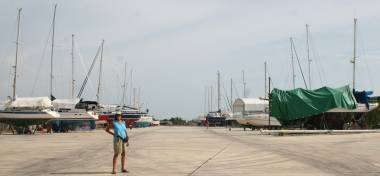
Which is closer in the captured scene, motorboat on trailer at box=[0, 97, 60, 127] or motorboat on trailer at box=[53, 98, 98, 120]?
motorboat on trailer at box=[0, 97, 60, 127]

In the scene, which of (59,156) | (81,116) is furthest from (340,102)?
(59,156)

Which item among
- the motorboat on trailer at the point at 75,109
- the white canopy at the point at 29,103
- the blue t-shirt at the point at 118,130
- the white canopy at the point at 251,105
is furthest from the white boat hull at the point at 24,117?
the blue t-shirt at the point at 118,130

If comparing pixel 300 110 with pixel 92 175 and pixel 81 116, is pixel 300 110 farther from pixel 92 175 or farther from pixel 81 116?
pixel 92 175

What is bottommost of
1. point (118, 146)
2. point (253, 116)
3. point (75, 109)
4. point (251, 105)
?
point (118, 146)

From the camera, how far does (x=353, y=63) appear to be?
53.4m

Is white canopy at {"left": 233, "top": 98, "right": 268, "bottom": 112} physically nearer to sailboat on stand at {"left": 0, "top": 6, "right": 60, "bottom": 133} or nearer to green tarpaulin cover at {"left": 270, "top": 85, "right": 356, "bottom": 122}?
green tarpaulin cover at {"left": 270, "top": 85, "right": 356, "bottom": 122}

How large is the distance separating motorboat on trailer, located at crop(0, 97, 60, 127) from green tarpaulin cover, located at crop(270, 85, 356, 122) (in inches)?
763

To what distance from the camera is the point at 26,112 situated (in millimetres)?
46344

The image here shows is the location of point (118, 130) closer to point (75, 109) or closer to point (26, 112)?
point (26, 112)

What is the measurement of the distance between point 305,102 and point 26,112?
2313 cm

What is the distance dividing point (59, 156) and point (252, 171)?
8.68 m

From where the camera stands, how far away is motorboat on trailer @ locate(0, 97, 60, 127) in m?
46.3

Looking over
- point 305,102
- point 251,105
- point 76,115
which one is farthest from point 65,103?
point 305,102

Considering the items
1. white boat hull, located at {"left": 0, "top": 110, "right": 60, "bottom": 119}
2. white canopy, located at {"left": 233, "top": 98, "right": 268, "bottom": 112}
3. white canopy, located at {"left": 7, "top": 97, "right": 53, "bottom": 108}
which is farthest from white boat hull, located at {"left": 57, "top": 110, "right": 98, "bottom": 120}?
white canopy, located at {"left": 233, "top": 98, "right": 268, "bottom": 112}
